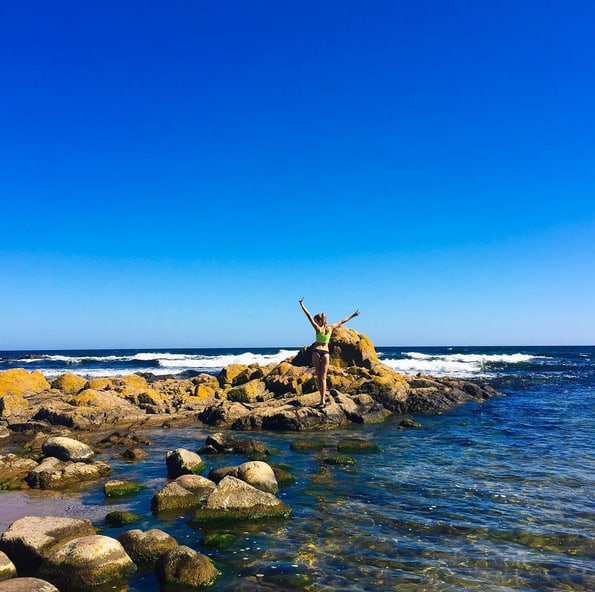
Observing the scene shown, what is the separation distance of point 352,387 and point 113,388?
1115 cm

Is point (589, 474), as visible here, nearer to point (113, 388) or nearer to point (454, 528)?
point (454, 528)

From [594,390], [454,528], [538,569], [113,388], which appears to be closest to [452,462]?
[454,528]

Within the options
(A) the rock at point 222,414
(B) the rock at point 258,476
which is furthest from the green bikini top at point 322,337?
(B) the rock at point 258,476

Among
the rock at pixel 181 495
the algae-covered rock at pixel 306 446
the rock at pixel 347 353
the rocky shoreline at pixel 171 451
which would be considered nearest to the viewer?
the rocky shoreline at pixel 171 451

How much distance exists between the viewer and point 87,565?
5965 mm

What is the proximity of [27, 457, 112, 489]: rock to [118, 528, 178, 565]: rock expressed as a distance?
4.31 m

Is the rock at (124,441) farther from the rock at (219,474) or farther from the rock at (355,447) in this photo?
the rock at (355,447)

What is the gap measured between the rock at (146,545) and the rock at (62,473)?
4306mm

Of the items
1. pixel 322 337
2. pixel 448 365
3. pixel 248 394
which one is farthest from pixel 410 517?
pixel 448 365

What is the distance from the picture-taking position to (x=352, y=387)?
22.4m

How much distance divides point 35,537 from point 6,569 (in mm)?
537

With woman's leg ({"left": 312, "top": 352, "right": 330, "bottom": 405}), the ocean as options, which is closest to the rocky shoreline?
the ocean

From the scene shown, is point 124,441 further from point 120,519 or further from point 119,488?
point 120,519

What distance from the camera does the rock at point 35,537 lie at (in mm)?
6363
